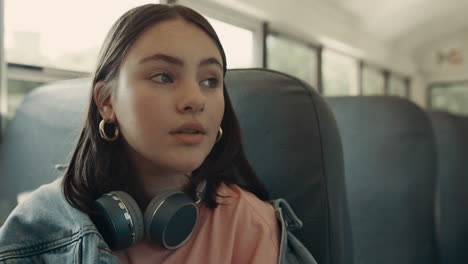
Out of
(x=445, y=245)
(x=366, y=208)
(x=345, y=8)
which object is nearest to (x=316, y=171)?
(x=366, y=208)

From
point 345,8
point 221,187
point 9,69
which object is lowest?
point 221,187

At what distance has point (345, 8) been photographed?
5000 mm

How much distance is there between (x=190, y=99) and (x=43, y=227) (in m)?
0.35

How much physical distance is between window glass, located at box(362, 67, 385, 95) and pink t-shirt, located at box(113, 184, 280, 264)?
5749mm

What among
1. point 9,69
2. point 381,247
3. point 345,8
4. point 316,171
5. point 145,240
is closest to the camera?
point 145,240

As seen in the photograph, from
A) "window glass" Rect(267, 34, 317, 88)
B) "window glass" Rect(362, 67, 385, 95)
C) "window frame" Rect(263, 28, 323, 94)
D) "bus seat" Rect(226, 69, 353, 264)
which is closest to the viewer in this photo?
"bus seat" Rect(226, 69, 353, 264)

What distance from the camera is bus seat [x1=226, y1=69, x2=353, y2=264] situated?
91 cm

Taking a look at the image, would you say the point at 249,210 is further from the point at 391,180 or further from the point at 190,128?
the point at 391,180

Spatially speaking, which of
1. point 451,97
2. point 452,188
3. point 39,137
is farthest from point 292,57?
point 451,97

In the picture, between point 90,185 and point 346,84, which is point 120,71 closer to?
point 90,185

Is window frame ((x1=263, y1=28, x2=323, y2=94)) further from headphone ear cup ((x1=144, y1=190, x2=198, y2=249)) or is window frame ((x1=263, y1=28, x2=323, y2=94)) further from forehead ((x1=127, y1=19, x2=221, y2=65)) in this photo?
headphone ear cup ((x1=144, y1=190, x2=198, y2=249))

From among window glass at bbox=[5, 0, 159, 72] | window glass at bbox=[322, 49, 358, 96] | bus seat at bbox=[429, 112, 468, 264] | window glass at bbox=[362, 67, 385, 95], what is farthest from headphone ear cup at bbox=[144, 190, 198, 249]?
window glass at bbox=[362, 67, 385, 95]

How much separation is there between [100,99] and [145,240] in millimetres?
283

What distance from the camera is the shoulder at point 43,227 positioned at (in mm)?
742
